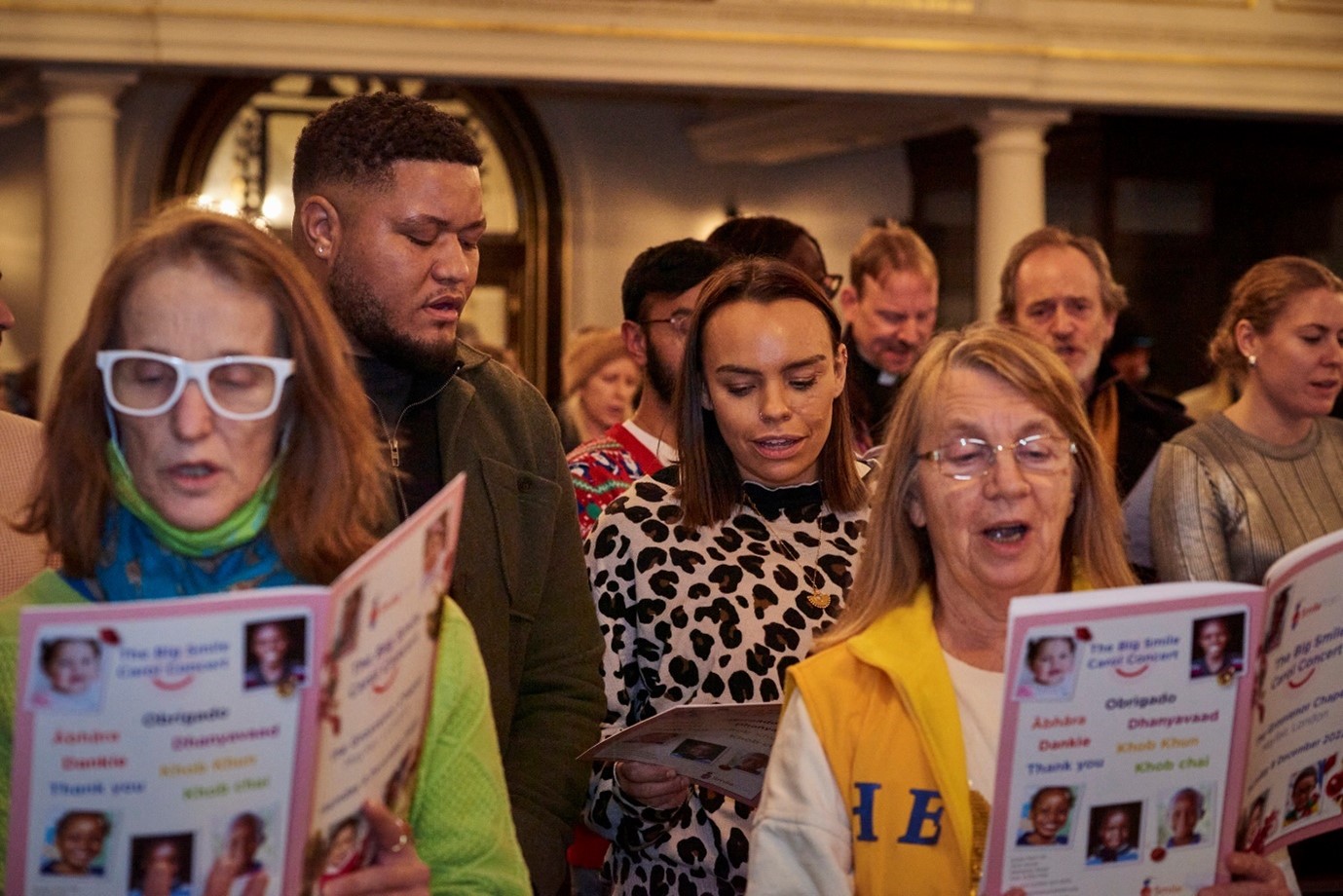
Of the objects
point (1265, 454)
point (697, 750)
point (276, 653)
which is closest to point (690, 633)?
point (697, 750)

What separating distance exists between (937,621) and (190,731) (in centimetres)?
110

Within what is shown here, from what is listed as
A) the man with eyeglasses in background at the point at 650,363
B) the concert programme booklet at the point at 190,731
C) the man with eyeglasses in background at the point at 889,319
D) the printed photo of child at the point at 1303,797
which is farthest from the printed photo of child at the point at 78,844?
the man with eyeglasses in background at the point at 889,319

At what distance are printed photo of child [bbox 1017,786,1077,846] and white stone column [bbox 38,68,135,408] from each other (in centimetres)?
754

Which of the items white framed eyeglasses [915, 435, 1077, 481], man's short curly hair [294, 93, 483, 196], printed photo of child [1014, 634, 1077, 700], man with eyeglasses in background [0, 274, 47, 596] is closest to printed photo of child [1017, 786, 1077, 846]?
printed photo of child [1014, 634, 1077, 700]

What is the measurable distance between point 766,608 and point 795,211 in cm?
1053

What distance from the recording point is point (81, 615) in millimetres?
1496

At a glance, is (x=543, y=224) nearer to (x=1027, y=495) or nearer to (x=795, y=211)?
(x=795, y=211)

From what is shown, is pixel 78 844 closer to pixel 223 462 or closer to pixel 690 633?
pixel 223 462

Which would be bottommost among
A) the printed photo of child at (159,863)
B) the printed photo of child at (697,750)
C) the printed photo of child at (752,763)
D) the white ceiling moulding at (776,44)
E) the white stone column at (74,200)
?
the printed photo of child at (752,763)

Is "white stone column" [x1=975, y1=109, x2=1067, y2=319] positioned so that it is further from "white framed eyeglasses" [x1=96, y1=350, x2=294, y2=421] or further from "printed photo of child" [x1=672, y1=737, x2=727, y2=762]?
"white framed eyeglasses" [x1=96, y1=350, x2=294, y2=421]

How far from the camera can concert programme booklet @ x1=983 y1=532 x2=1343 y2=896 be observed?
1.79 meters

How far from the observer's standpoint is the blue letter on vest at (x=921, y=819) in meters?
2.09

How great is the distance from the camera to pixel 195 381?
1789mm

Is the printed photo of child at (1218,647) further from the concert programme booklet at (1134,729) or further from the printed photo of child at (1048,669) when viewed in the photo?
the printed photo of child at (1048,669)
